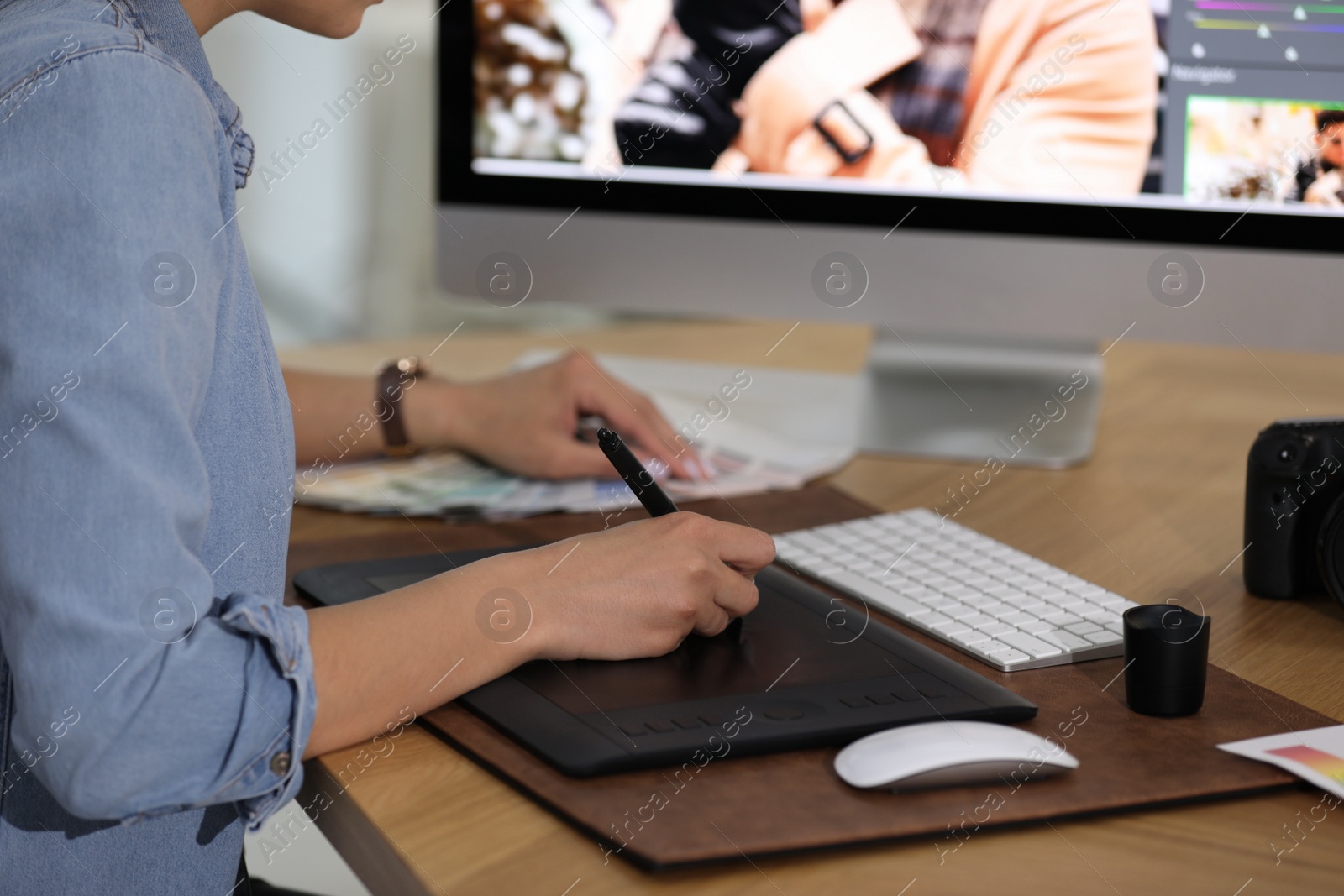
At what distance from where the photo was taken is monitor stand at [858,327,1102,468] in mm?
1079

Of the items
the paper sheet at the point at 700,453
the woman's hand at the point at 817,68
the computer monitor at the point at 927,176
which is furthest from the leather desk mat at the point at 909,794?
the woman's hand at the point at 817,68

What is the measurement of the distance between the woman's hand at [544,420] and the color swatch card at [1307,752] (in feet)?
1.62

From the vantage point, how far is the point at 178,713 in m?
0.51

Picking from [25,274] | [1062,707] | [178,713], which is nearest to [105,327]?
[25,274]

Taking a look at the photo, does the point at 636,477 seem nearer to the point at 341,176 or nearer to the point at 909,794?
the point at 909,794

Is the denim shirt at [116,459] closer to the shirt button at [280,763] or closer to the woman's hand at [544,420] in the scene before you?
the shirt button at [280,763]

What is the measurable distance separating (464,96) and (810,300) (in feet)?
1.16

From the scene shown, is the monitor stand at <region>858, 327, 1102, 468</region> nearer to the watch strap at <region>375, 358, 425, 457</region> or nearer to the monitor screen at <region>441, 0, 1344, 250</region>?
the monitor screen at <region>441, 0, 1344, 250</region>

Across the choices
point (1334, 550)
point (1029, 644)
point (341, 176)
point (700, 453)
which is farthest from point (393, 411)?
point (341, 176)

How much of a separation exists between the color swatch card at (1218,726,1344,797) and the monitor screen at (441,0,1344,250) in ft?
1.64

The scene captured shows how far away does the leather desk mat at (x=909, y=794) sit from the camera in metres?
0.50

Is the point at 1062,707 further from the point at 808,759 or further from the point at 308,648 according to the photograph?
the point at 308,648

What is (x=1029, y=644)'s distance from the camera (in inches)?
26.8

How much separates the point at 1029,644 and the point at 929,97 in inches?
19.9
